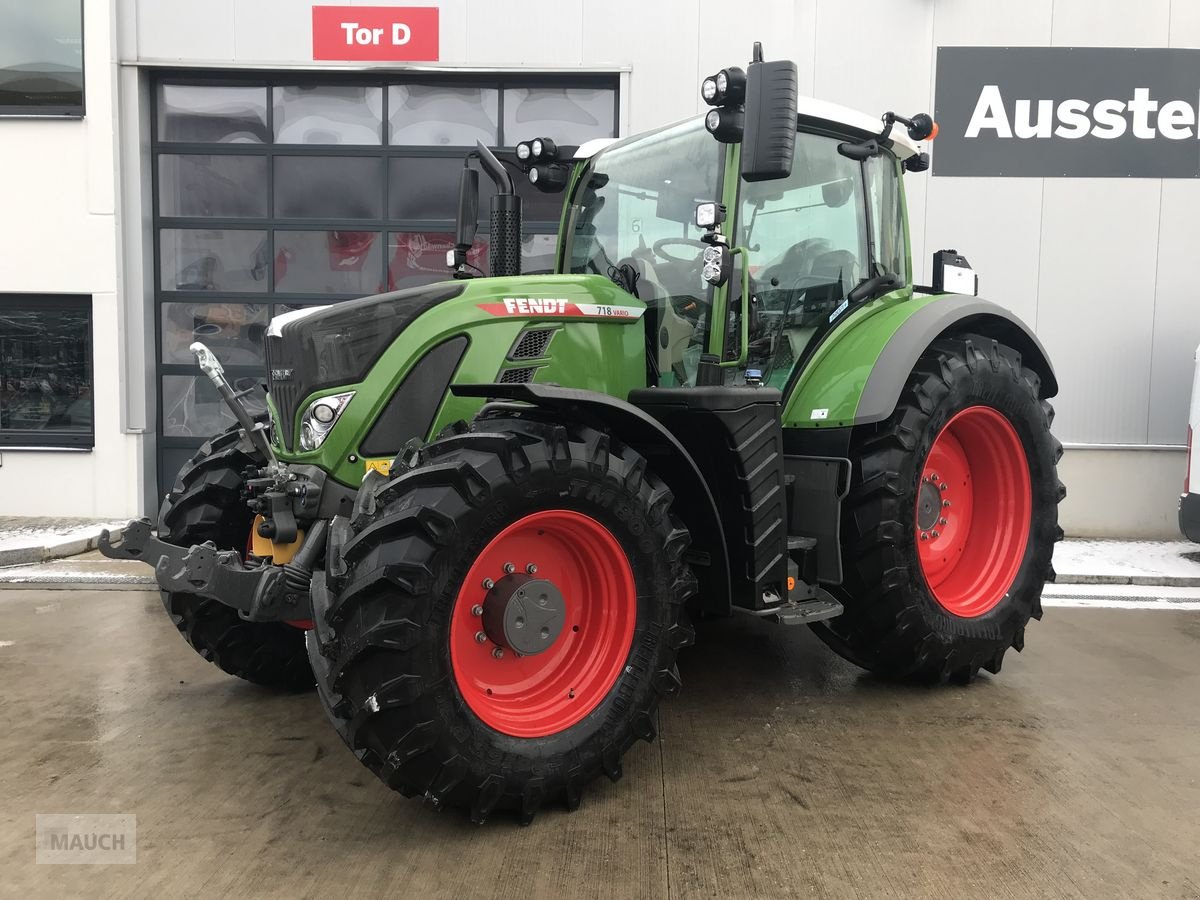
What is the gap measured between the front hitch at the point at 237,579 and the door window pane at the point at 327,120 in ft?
20.2

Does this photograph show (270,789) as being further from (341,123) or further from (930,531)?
(341,123)

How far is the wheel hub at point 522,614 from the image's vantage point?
2.78 m

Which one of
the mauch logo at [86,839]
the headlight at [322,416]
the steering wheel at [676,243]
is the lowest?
the mauch logo at [86,839]

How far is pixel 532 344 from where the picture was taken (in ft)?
10.8

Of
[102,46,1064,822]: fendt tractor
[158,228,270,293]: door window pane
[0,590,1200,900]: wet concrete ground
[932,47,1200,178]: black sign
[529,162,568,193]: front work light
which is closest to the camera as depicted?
[0,590,1200,900]: wet concrete ground

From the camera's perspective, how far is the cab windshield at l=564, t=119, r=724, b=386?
3646 millimetres

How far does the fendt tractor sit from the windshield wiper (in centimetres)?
2

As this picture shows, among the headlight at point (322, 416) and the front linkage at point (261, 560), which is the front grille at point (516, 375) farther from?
the front linkage at point (261, 560)

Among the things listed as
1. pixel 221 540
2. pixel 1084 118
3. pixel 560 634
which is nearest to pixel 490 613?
pixel 560 634

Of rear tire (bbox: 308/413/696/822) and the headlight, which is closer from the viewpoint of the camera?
rear tire (bbox: 308/413/696/822)

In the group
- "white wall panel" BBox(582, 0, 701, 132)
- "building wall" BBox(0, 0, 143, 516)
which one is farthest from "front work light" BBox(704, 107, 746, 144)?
"building wall" BBox(0, 0, 143, 516)

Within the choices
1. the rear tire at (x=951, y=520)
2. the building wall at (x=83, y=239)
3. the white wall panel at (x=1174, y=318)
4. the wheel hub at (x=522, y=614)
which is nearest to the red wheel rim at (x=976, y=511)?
the rear tire at (x=951, y=520)

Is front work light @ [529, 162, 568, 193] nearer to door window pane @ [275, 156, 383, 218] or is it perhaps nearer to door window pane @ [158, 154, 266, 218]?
door window pane @ [275, 156, 383, 218]

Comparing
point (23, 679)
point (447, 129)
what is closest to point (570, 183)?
point (23, 679)
